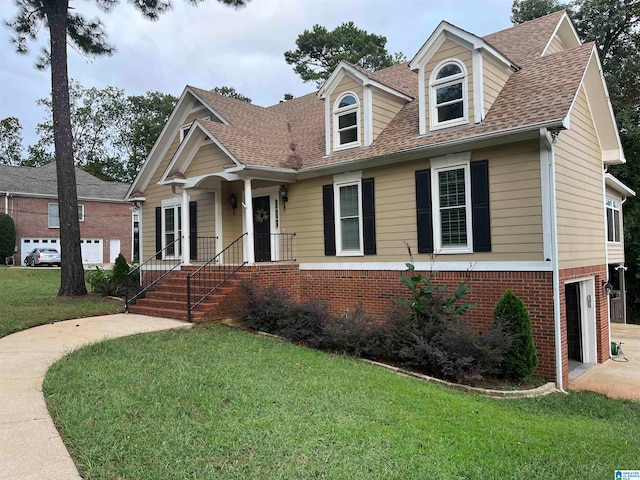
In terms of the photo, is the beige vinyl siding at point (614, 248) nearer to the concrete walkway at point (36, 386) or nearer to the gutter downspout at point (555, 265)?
the gutter downspout at point (555, 265)

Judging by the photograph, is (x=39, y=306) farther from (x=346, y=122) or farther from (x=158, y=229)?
(x=346, y=122)

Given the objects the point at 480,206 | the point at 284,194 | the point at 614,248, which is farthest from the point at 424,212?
the point at 614,248

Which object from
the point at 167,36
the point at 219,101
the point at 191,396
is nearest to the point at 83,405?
the point at 191,396

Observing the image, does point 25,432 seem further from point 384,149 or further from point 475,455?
point 384,149

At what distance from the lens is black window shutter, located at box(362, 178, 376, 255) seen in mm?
10688

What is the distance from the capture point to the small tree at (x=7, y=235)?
29750 millimetres

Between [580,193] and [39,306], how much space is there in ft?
43.1

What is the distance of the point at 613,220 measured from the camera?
14.5 metres

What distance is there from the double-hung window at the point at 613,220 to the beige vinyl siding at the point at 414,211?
716 cm

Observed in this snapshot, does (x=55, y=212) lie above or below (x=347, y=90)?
below

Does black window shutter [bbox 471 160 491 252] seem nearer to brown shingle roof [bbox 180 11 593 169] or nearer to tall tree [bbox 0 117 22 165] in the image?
brown shingle roof [bbox 180 11 593 169]

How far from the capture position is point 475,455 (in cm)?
412

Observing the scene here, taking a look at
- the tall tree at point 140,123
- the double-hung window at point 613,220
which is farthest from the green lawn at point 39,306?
the tall tree at point 140,123

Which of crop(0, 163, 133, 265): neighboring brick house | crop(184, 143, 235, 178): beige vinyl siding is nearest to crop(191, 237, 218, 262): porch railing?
crop(184, 143, 235, 178): beige vinyl siding
